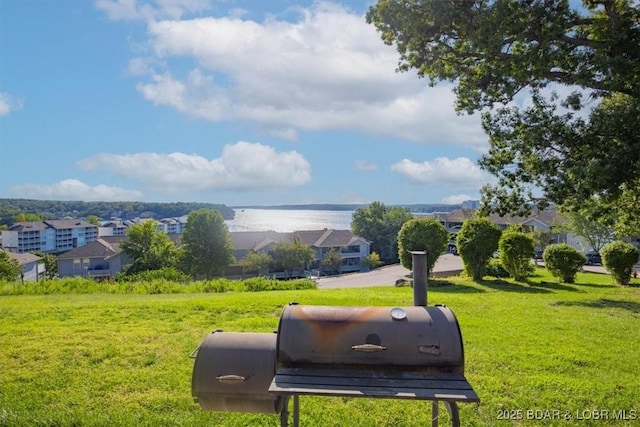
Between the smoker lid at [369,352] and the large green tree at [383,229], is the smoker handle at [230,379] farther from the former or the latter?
the large green tree at [383,229]

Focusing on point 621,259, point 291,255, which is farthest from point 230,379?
point 291,255

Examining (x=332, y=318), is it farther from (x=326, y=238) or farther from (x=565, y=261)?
(x=326, y=238)

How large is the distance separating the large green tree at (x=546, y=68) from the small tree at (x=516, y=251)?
8685 mm

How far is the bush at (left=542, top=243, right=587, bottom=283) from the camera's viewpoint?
17141 mm

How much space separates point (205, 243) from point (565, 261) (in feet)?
82.7

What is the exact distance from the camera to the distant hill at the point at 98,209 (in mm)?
92688

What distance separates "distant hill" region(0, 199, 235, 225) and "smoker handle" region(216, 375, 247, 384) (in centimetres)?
8936

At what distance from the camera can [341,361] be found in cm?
296

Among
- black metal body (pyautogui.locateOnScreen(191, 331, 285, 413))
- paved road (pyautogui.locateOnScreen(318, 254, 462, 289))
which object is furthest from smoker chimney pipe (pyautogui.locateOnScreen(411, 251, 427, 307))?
paved road (pyautogui.locateOnScreen(318, 254, 462, 289))

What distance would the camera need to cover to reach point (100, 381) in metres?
5.29

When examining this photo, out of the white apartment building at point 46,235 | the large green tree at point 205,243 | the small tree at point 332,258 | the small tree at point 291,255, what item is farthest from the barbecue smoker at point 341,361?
the white apartment building at point 46,235

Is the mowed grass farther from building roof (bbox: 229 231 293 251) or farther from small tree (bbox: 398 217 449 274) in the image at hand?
building roof (bbox: 229 231 293 251)

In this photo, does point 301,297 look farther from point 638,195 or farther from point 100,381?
point 638,195

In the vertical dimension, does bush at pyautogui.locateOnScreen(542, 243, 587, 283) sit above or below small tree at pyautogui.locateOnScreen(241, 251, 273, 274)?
above
